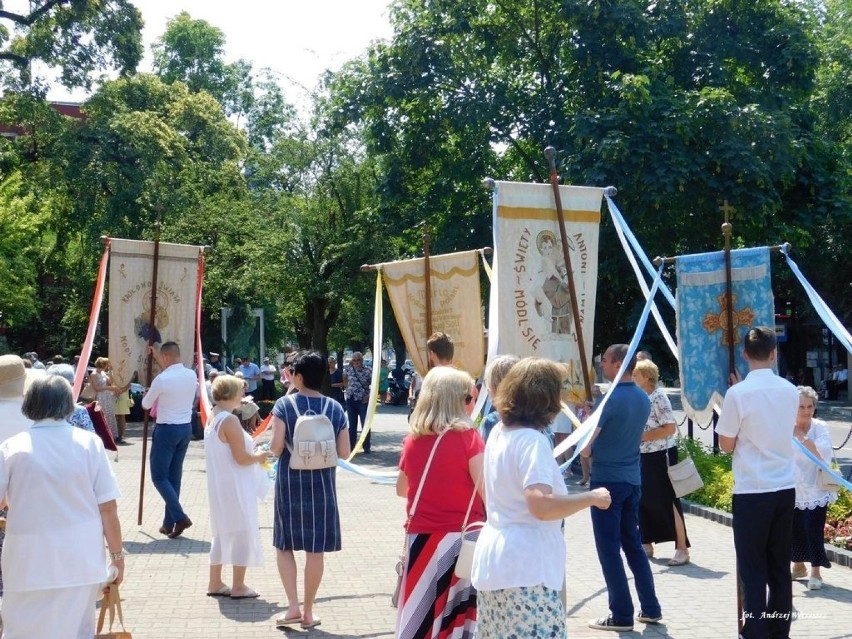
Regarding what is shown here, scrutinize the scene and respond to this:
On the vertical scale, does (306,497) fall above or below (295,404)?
below

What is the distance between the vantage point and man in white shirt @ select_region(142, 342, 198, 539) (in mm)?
11141

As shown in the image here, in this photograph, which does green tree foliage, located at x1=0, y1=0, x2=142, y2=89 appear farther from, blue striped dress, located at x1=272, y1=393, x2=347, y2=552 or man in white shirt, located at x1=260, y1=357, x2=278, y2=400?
blue striped dress, located at x1=272, y1=393, x2=347, y2=552

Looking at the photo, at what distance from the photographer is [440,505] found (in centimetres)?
591

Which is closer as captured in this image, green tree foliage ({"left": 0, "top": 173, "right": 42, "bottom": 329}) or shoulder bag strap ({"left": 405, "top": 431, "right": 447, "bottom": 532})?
shoulder bag strap ({"left": 405, "top": 431, "right": 447, "bottom": 532})

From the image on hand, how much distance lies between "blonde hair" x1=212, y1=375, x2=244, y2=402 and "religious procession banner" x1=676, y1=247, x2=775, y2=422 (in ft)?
11.1

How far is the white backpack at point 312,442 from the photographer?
735 cm

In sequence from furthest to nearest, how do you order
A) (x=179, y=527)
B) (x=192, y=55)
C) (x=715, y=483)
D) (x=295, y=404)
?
(x=192, y=55), (x=715, y=483), (x=179, y=527), (x=295, y=404)

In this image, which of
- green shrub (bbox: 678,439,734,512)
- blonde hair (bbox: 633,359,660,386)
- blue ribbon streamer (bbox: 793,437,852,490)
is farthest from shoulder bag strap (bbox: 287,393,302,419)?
green shrub (bbox: 678,439,734,512)

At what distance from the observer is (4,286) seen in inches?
1391

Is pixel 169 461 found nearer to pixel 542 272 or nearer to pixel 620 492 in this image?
pixel 542 272

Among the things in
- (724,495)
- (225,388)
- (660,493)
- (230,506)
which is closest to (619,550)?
(660,493)

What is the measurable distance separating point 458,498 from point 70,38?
26.9 metres

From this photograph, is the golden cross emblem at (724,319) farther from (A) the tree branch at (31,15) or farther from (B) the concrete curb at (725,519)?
→ (A) the tree branch at (31,15)

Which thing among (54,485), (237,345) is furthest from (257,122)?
(54,485)
